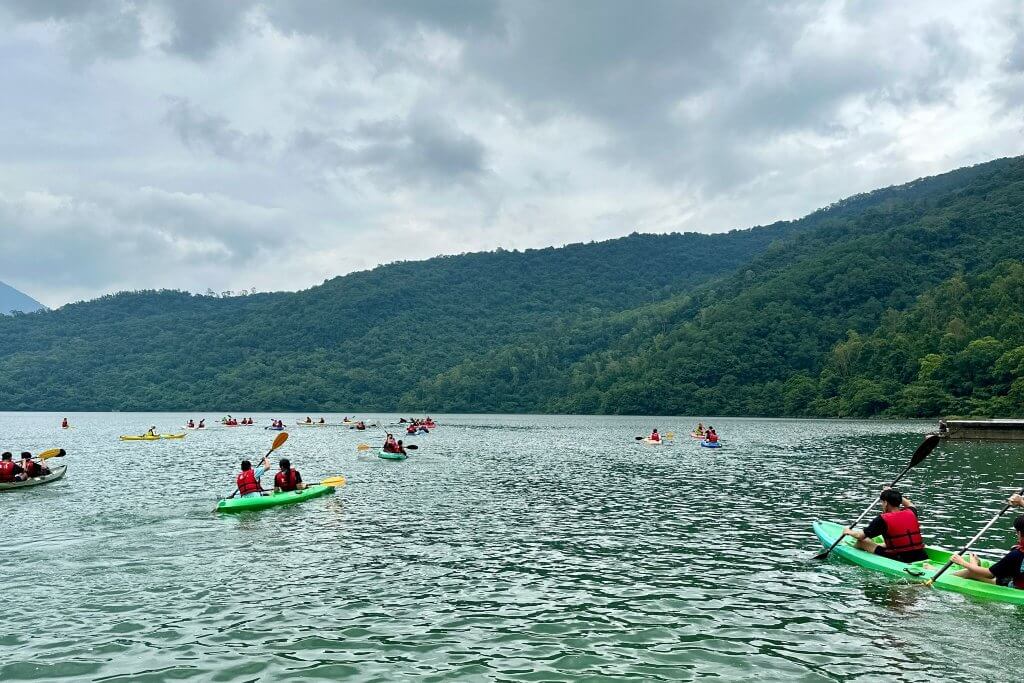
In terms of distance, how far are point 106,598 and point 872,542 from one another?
59.3ft

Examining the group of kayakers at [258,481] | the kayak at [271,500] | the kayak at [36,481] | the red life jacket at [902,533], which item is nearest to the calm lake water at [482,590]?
the kayak at [271,500]

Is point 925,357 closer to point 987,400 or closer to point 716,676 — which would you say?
point 987,400

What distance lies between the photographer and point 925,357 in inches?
4813

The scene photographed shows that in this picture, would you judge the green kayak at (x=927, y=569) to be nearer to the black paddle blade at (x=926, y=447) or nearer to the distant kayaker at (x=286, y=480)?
the black paddle blade at (x=926, y=447)

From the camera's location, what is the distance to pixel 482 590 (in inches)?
667

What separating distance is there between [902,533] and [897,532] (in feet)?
0.36

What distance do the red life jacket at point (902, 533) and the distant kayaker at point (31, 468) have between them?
35953 millimetres

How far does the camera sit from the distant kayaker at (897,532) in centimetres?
1850

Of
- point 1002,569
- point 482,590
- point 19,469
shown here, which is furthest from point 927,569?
point 19,469

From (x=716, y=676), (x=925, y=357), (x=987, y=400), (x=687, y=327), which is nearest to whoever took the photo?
(x=716, y=676)

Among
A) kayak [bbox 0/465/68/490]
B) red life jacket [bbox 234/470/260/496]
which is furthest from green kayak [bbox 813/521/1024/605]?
kayak [bbox 0/465/68/490]

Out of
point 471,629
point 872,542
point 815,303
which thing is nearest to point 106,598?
point 471,629

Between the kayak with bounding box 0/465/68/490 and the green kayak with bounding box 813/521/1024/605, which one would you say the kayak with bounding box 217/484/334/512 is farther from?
the green kayak with bounding box 813/521/1024/605

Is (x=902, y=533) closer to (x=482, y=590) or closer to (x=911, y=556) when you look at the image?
(x=911, y=556)
